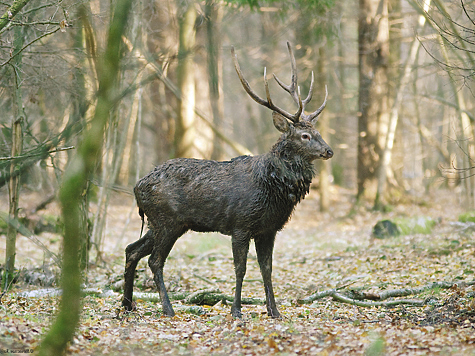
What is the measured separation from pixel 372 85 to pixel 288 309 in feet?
37.0

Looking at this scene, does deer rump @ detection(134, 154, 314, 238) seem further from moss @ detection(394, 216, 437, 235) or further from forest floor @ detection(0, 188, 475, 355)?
moss @ detection(394, 216, 437, 235)

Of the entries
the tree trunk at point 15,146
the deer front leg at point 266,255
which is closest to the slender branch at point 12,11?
the tree trunk at point 15,146

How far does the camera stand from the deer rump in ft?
20.8

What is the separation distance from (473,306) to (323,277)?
3440mm

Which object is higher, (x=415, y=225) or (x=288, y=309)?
(x=415, y=225)

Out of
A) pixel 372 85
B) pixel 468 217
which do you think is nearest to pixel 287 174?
pixel 468 217

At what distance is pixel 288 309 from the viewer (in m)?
6.72

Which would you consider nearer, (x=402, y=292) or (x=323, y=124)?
(x=402, y=292)

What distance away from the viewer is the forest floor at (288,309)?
471cm

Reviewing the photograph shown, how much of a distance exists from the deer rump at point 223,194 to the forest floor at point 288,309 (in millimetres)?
1200

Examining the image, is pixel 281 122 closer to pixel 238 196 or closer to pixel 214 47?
pixel 238 196

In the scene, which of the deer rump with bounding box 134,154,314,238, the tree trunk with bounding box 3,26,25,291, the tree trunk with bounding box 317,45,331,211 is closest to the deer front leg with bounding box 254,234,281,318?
the deer rump with bounding box 134,154,314,238

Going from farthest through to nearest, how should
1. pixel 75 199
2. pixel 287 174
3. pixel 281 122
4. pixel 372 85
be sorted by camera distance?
pixel 372 85, pixel 281 122, pixel 287 174, pixel 75 199

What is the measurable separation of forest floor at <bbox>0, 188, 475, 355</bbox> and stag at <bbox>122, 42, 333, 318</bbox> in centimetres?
60
